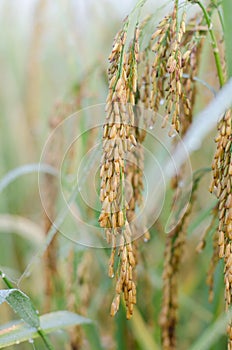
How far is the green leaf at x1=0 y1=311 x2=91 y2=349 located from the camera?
107 centimetres

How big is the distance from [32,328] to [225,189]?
0.43 meters

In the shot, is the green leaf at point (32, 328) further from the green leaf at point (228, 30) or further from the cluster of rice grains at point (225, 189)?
the green leaf at point (228, 30)

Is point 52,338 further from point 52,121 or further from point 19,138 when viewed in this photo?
point 19,138

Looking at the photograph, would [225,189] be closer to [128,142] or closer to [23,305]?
[128,142]

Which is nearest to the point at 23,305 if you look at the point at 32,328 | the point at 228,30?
the point at 32,328

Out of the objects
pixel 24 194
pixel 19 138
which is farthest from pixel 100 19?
pixel 24 194

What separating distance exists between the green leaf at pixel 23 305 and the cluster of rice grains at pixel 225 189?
314 mm

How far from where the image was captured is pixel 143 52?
107 cm

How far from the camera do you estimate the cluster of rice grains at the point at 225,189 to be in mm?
854

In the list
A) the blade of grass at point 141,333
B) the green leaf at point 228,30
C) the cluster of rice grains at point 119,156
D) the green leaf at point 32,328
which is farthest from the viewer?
the blade of grass at point 141,333

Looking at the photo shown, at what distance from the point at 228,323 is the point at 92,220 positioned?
27.3 inches

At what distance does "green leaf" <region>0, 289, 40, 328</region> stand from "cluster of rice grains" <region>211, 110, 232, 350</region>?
31 cm

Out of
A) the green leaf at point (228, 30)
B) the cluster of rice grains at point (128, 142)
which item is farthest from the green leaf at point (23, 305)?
the green leaf at point (228, 30)

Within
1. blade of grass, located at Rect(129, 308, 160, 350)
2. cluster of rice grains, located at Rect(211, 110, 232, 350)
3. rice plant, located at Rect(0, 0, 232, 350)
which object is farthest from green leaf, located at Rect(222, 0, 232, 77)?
blade of grass, located at Rect(129, 308, 160, 350)
